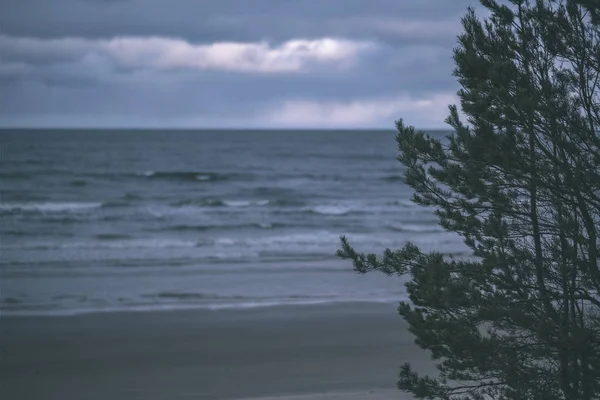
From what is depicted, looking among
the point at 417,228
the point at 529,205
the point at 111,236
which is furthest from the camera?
the point at 417,228

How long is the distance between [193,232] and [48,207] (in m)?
9.66

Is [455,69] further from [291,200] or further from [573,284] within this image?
[291,200]

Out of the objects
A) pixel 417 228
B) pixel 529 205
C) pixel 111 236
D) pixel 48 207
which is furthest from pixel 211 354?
pixel 48 207

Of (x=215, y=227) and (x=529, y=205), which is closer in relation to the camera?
(x=529, y=205)

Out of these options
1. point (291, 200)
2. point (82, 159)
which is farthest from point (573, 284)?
point (82, 159)

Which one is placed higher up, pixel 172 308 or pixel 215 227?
pixel 215 227

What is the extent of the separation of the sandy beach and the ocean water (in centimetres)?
114

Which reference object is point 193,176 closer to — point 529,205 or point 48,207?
point 48,207

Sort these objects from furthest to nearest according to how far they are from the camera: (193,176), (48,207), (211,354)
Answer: (193,176) → (48,207) → (211,354)

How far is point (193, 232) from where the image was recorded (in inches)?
958

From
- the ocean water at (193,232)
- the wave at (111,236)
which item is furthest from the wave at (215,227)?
the wave at (111,236)

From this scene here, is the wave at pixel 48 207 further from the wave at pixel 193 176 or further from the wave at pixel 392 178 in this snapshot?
the wave at pixel 392 178

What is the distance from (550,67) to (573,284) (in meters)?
1.52

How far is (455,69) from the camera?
529cm
